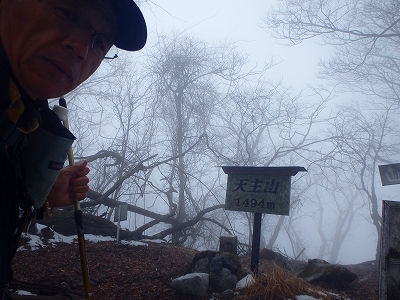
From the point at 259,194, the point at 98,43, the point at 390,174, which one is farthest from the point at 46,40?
the point at 390,174

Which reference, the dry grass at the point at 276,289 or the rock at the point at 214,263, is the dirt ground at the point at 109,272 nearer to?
the rock at the point at 214,263

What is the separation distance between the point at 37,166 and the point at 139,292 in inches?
106

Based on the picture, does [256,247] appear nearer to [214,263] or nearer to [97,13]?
[214,263]

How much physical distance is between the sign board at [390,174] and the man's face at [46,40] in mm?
6210

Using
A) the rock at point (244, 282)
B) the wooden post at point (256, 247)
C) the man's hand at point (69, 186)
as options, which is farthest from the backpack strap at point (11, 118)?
the wooden post at point (256, 247)

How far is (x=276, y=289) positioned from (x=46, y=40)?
142 inches

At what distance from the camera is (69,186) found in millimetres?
2160

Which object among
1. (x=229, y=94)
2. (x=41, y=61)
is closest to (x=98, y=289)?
(x=41, y=61)

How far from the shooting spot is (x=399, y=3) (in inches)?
464

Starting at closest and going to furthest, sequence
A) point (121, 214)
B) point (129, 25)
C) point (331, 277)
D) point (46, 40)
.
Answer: point (46, 40) < point (129, 25) < point (331, 277) < point (121, 214)

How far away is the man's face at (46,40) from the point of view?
1344mm

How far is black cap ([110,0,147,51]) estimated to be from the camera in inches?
69.6

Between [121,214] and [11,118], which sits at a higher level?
[11,118]

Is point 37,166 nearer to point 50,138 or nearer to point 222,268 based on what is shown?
point 50,138
